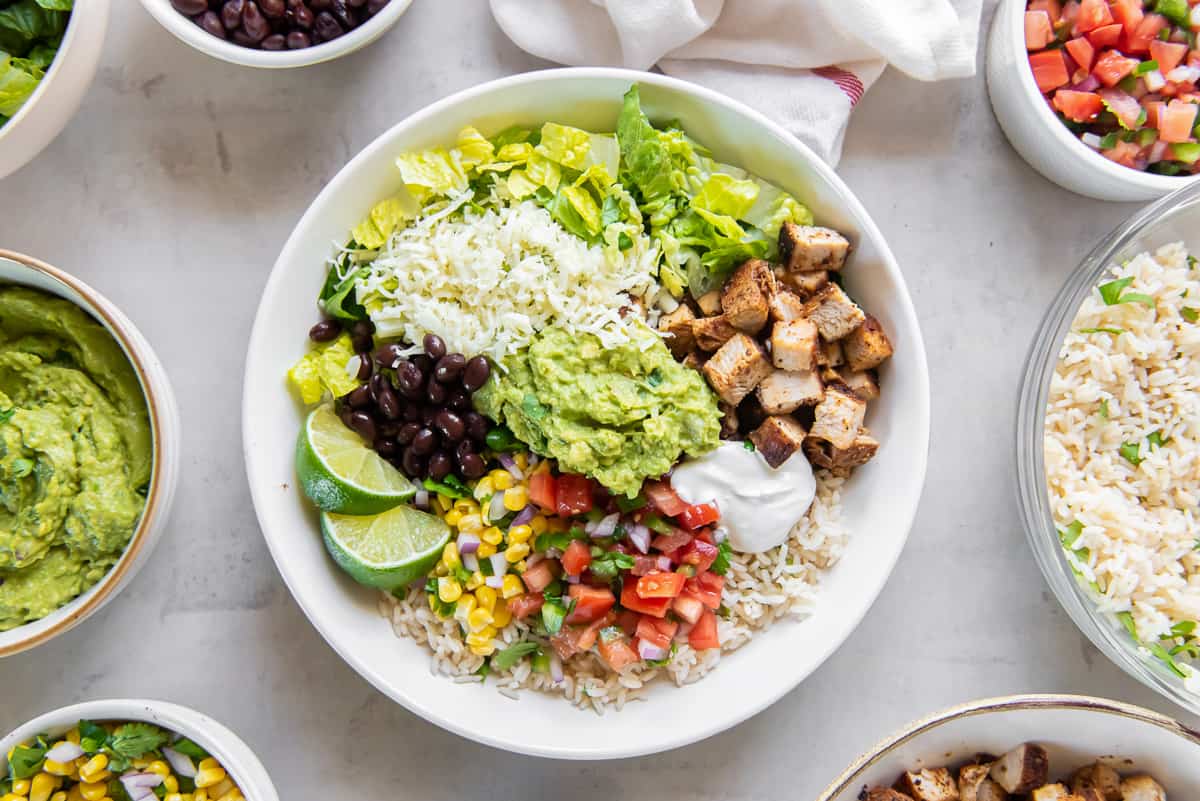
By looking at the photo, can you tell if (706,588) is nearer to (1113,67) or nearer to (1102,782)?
(1102,782)

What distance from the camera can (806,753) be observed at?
2.99m

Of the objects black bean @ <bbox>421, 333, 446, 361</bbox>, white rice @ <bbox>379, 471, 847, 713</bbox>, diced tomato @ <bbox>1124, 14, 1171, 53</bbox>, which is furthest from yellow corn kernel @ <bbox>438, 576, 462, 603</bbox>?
diced tomato @ <bbox>1124, 14, 1171, 53</bbox>

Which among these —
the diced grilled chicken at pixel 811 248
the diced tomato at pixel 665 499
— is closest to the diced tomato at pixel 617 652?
the diced tomato at pixel 665 499

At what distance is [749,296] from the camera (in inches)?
99.2

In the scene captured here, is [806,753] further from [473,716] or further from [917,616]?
[473,716]

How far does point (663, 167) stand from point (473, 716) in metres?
1.56

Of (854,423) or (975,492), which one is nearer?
(854,423)

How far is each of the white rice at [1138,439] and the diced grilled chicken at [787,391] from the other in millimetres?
728

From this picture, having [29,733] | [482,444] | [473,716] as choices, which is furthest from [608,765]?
[29,733]

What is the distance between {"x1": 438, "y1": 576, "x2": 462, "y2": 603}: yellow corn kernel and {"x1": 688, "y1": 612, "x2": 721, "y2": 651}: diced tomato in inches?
25.1

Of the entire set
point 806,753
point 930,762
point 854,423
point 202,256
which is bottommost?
point 806,753

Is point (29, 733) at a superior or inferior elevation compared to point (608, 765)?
superior

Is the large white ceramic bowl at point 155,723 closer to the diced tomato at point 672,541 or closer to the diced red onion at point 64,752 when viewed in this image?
the diced red onion at point 64,752

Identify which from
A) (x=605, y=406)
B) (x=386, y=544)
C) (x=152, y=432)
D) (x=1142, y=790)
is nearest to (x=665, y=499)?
(x=605, y=406)
